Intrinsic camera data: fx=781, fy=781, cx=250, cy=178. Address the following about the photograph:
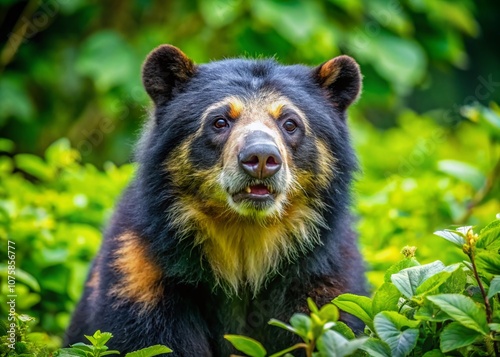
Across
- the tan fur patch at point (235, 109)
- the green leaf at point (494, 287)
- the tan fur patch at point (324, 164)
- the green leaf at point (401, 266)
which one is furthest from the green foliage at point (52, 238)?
the green leaf at point (494, 287)

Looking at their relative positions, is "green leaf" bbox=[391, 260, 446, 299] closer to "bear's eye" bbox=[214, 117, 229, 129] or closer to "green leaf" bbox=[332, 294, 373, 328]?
"green leaf" bbox=[332, 294, 373, 328]

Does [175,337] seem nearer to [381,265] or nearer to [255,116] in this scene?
[255,116]

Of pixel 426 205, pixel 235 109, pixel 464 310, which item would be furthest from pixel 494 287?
pixel 426 205

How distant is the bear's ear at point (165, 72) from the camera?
5.15m

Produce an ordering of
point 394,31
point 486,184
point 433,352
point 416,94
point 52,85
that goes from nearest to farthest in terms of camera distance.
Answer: point 433,352, point 486,184, point 394,31, point 52,85, point 416,94

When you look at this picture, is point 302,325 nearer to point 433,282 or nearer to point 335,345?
point 335,345

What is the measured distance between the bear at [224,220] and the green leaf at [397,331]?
49.7 inches

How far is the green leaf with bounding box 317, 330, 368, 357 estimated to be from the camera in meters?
3.12

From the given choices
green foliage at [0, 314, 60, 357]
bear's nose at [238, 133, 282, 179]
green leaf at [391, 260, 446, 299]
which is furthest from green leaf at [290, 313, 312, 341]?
bear's nose at [238, 133, 282, 179]

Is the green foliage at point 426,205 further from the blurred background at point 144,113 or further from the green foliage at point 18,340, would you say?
the green foliage at point 18,340

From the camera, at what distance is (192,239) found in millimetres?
4906

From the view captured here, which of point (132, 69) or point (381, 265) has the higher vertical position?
point (132, 69)

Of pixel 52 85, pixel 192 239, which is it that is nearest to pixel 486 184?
pixel 192 239

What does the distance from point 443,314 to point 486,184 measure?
13.3ft
